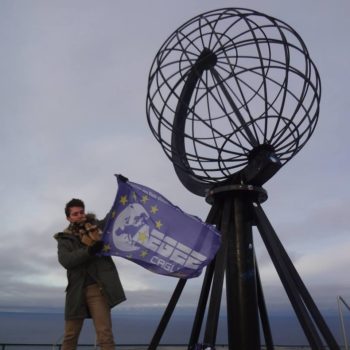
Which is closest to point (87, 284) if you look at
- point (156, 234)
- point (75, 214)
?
point (75, 214)

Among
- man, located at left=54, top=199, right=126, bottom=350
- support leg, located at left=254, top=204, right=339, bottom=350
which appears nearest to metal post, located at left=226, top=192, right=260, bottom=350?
support leg, located at left=254, top=204, right=339, bottom=350

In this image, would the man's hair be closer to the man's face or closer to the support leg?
the man's face

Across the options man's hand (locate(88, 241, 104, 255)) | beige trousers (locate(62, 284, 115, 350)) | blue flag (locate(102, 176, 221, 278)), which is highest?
blue flag (locate(102, 176, 221, 278))

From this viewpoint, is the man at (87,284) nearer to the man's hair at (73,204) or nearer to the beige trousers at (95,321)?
the beige trousers at (95,321)

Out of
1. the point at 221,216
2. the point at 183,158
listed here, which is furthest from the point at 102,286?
the point at 183,158

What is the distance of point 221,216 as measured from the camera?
5.59 metres

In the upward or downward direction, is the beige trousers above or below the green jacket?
below

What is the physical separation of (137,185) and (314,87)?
10.6 feet

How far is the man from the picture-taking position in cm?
336

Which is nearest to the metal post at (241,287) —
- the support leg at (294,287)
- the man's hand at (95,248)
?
the support leg at (294,287)

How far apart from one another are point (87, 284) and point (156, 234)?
998 mm

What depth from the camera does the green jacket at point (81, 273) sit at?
337 centimetres

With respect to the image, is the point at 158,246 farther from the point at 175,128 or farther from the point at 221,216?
the point at 175,128

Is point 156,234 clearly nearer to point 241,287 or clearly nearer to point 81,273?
point 81,273
